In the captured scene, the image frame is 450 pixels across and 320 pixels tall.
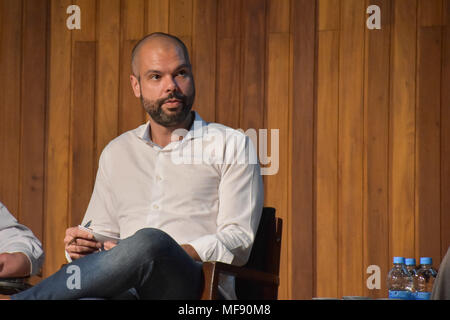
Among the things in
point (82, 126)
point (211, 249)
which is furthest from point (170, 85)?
point (82, 126)

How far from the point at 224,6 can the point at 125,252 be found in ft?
8.00

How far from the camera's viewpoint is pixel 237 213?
2295mm

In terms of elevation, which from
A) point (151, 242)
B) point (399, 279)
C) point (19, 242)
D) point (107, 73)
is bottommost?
point (399, 279)

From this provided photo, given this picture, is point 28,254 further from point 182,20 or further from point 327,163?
point 182,20

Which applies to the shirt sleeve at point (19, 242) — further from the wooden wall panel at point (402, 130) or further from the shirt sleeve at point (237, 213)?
the wooden wall panel at point (402, 130)

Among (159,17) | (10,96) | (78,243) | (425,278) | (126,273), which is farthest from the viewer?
(10,96)

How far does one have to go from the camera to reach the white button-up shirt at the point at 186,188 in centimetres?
231

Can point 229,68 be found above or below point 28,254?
above

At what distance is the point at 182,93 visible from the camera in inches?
97.9

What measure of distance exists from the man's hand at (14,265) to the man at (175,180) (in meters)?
0.24

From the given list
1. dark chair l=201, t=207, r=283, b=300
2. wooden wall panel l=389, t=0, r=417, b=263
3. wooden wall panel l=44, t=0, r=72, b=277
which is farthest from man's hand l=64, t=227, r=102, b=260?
wooden wall panel l=389, t=0, r=417, b=263

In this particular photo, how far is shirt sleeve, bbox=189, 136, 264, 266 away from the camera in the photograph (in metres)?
2.19

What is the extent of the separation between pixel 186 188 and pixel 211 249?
0.33m

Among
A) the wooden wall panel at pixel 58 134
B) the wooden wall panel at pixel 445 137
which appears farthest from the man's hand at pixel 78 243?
the wooden wall panel at pixel 445 137
